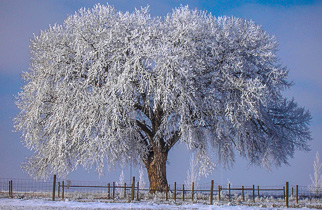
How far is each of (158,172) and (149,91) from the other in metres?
5.03

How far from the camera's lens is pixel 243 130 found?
23.1 m

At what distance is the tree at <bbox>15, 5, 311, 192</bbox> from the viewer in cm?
2142

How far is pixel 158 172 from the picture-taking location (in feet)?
76.9

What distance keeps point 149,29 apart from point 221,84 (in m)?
4.96

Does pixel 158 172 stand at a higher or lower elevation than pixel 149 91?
lower

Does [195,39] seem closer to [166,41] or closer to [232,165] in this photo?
[166,41]

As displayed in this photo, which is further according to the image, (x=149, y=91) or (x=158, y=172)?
(x=158, y=172)

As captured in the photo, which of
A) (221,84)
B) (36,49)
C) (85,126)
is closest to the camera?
(85,126)

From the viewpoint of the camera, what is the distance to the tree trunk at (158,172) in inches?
915

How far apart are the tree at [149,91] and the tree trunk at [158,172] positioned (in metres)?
0.06

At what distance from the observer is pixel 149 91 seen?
834 inches

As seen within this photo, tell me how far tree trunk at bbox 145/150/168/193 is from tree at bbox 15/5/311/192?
0.06 meters

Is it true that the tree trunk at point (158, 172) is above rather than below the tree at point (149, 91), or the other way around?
below

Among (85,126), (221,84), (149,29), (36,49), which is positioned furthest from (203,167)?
(36,49)
